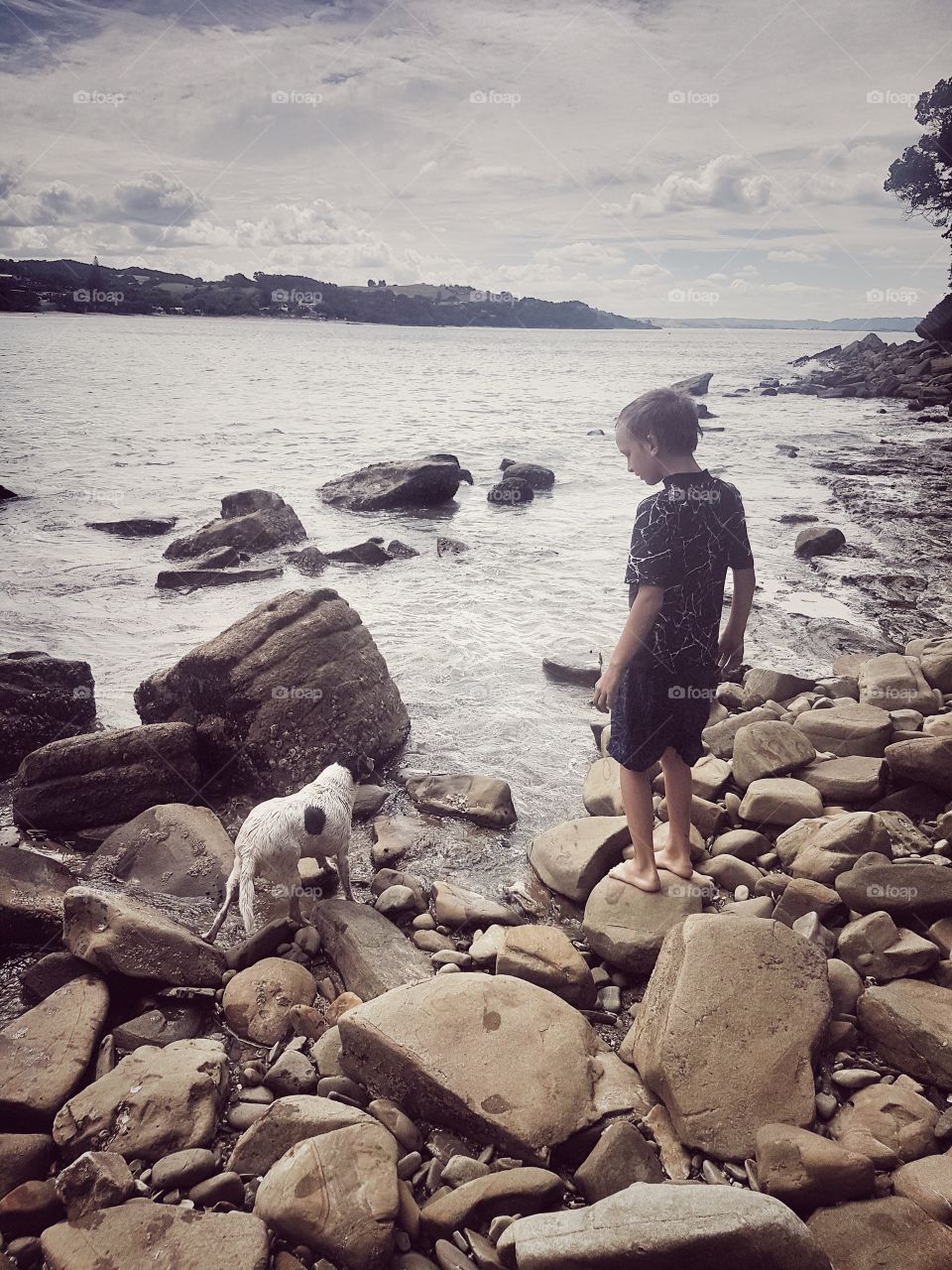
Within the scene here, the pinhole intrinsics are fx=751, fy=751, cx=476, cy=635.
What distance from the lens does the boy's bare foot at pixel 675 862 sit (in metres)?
4.11

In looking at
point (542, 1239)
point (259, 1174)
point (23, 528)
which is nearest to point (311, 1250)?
point (259, 1174)

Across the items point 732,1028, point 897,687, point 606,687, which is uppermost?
point 606,687

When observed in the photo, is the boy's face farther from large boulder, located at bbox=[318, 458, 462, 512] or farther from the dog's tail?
large boulder, located at bbox=[318, 458, 462, 512]

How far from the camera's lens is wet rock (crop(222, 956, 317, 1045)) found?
3309 millimetres

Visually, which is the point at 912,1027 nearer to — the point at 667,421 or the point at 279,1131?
the point at 279,1131

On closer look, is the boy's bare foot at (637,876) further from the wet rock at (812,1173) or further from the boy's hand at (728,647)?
the wet rock at (812,1173)

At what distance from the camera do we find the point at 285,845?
3.96 metres

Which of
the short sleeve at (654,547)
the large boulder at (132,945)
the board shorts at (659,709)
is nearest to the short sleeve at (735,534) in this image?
the short sleeve at (654,547)

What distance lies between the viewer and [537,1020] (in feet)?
10.0

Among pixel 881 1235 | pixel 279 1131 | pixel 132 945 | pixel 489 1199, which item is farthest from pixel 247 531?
pixel 881 1235

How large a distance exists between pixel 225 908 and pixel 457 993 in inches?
58.6

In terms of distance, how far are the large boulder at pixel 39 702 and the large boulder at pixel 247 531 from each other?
5.17 metres

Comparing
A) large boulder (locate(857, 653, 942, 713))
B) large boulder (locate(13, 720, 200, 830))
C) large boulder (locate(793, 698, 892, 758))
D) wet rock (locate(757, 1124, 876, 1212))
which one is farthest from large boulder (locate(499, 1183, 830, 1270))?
large boulder (locate(857, 653, 942, 713))

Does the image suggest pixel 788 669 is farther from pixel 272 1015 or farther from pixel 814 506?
pixel 814 506
